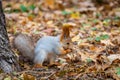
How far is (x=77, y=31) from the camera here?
5.20 m

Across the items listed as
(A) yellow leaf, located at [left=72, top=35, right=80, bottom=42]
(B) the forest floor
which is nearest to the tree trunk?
(B) the forest floor

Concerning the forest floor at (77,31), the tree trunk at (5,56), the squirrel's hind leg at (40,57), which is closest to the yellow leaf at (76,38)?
the forest floor at (77,31)

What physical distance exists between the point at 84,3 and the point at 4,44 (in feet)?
13.5

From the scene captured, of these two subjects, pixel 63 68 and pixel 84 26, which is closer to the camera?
pixel 63 68

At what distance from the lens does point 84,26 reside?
5.52 metres

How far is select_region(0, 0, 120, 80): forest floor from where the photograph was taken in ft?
11.4

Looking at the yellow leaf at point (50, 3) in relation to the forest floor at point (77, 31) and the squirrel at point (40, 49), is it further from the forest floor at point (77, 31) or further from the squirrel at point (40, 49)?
the squirrel at point (40, 49)

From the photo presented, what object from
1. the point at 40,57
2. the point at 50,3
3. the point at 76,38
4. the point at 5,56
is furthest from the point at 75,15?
the point at 5,56

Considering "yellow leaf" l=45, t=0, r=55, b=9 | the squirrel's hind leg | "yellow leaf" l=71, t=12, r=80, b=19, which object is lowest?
the squirrel's hind leg

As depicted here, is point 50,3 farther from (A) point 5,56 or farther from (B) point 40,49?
(A) point 5,56

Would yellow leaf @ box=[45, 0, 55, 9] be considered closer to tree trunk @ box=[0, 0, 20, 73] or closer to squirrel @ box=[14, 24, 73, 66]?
squirrel @ box=[14, 24, 73, 66]

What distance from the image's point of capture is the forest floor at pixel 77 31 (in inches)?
137

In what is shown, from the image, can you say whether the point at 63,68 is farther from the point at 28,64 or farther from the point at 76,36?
the point at 76,36

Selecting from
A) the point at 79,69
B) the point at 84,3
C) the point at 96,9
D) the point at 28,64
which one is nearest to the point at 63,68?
the point at 79,69
